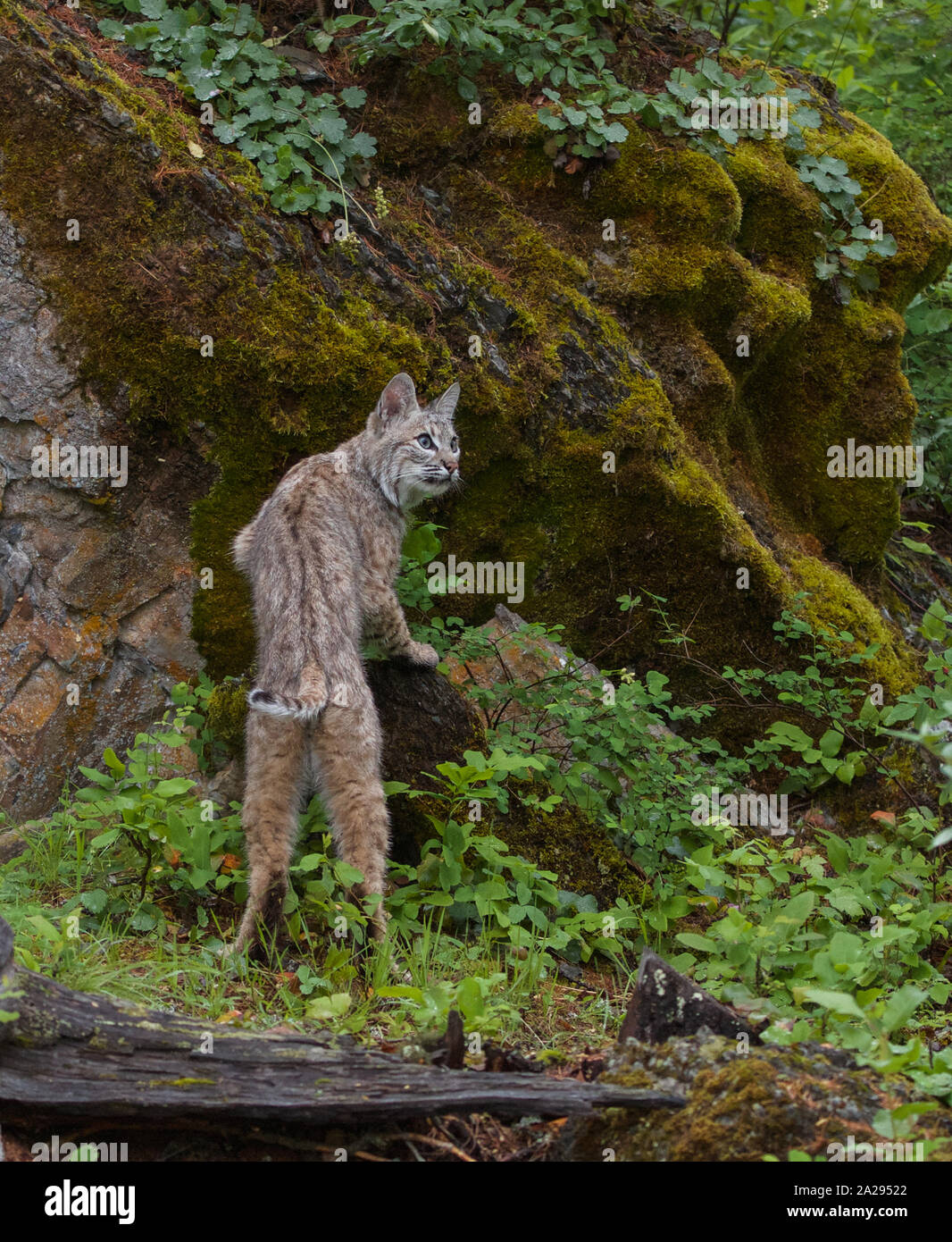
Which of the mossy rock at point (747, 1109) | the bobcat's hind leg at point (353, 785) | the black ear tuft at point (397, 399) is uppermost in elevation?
the black ear tuft at point (397, 399)

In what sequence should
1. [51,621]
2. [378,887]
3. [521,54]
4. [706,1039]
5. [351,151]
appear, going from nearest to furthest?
[706,1039] → [378,887] → [51,621] → [351,151] → [521,54]

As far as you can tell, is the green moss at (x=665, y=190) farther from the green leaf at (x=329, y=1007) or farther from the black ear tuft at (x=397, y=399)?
the green leaf at (x=329, y=1007)

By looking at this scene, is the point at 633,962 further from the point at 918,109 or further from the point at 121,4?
the point at 918,109

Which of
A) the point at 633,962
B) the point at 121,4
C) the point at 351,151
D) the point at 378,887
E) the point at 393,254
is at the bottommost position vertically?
the point at 633,962

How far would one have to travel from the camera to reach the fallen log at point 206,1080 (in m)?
3.36

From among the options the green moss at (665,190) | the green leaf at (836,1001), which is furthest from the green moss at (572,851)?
the green moss at (665,190)

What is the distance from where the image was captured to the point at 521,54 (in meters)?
7.35

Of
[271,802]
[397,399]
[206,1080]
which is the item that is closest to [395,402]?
[397,399]

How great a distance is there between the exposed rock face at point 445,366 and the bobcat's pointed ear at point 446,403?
19.2 inches

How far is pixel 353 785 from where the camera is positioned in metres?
5.38

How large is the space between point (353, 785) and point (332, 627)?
0.73m

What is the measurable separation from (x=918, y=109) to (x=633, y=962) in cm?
865

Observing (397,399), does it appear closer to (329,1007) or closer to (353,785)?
(353,785)

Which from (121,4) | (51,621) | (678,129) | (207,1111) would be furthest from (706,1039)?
(121,4)
